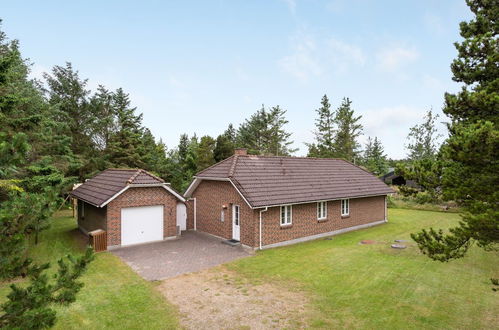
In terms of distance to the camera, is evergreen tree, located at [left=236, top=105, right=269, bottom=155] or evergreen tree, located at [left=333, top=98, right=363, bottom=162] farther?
evergreen tree, located at [left=236, top=105, right=269, bottom=155]

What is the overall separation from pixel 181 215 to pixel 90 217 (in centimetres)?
550

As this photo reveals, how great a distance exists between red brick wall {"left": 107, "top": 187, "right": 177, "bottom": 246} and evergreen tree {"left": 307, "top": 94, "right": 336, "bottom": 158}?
3564cm

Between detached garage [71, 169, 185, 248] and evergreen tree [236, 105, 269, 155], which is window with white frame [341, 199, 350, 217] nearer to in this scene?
detached garage [71, 169, 185, 248]

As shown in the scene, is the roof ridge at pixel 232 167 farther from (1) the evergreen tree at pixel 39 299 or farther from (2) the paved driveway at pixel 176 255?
(1) the evergreen tree at pixel 39 299

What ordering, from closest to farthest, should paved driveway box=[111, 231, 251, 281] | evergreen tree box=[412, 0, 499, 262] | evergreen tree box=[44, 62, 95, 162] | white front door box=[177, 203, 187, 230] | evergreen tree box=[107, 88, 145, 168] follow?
evergreen tree box=[412, 0, 499, 262] < paved driveway box=[111, 231, 251, 281] < white front door box=[177, 203, 187, 230] < evergreen tree box=[44, 62, 95, 162] < evergreen tree box=[107, 88, 145, 168]

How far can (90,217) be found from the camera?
17.3m

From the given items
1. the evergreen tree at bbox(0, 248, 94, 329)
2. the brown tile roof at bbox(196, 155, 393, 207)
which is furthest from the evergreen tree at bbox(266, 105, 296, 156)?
the evergreen tree at bbox(0, 248, 94, 329)

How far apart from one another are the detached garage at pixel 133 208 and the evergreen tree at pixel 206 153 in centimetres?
2042

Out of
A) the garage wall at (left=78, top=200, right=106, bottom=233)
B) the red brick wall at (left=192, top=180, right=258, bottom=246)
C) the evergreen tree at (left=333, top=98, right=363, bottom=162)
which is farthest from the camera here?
the evergreen tree at (left=333, top=98, right=363, bottom=162)

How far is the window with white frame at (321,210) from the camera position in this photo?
1740 centimetres

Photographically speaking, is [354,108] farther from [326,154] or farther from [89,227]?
[89,227]

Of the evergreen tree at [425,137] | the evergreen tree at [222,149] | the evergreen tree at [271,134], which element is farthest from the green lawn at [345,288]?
the evergreen tree at [425,137]

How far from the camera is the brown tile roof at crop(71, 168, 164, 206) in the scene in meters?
15.1

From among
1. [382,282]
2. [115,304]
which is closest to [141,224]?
[115,304]
